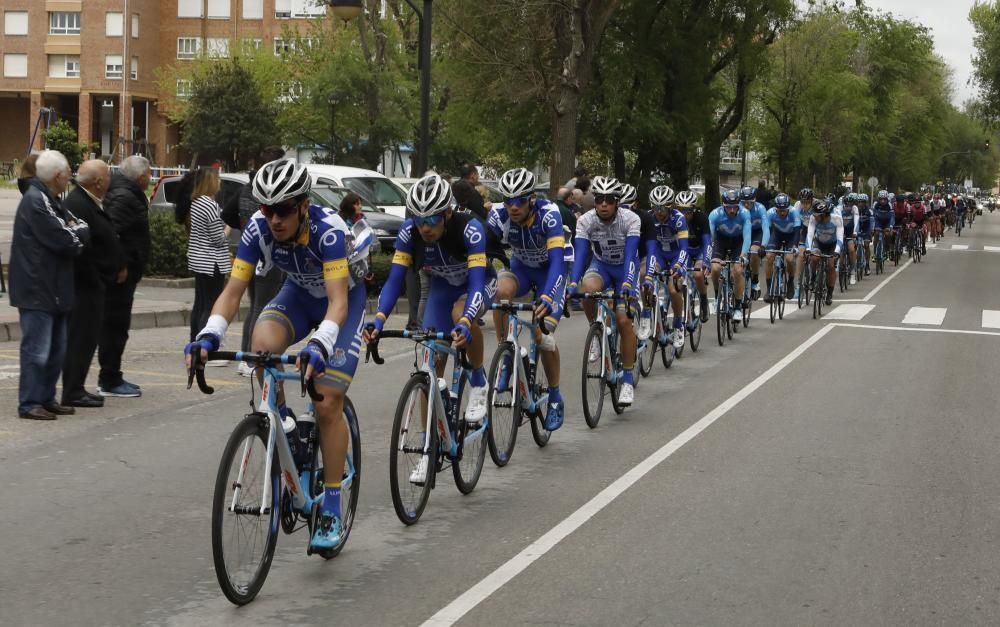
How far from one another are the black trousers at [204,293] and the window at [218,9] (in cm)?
7311

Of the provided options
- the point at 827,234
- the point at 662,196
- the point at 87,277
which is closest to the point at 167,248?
the point at 662,196

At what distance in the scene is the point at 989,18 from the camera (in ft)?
178

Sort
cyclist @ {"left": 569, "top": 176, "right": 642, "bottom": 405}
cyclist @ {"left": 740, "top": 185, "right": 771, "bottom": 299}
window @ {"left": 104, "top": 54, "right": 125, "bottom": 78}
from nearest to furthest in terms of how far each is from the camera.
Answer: cyclist @ {"left": 569, "top": 176, "right": 642, "bottom": 405} < cyclist @ {"left": 740, "top": 185, "right": 771, "bottom": 299} < window @ {"left": 104, "top": 54, "right": 125, "bottom": 78}

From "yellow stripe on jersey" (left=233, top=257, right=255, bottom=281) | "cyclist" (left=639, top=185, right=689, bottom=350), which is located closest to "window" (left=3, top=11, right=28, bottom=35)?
"cyclist" (left=639, top=185, right=689, bottom=350)

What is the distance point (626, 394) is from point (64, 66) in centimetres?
7577

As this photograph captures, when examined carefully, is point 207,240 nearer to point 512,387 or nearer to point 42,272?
point 42,272

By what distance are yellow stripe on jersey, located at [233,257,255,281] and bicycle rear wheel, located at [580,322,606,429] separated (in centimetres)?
431

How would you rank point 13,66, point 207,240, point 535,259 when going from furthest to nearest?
point 13,66 → point 207,240 → point 535,259

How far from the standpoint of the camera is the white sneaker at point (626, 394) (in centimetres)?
1083

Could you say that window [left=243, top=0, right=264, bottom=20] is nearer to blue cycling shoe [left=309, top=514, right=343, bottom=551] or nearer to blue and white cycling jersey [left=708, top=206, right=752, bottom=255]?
blue and white cycling jersey [left=708, top=206, right=752, bottom=255]

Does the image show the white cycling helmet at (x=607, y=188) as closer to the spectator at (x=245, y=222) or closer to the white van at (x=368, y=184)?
the spectator at (x=245, y=222)

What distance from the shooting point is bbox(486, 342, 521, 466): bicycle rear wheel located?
806cm

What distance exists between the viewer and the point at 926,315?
21.3 metres

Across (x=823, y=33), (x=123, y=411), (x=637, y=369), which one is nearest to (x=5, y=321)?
(x=123, y=411)
